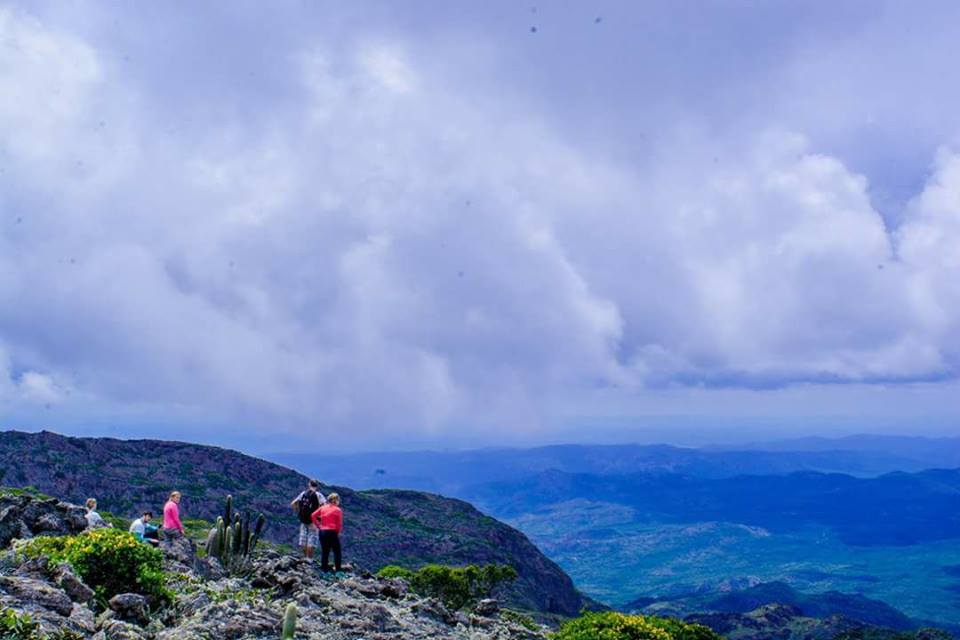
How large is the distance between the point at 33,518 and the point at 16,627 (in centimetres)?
1577

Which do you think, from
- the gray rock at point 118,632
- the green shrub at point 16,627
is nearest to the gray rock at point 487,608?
the gray rock at point 118,632

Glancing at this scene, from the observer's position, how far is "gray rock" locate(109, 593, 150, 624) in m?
17.2

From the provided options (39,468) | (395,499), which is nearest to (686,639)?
(39,468)

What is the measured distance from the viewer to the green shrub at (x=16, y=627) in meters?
13.3

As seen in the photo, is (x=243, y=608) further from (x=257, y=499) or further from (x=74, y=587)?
(x=257, y=499)

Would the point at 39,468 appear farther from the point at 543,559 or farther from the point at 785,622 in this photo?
the point at 785,622

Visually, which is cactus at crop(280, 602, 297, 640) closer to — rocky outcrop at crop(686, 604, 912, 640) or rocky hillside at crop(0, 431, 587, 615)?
rocky hillside at crop(0, 431, 587, 615)

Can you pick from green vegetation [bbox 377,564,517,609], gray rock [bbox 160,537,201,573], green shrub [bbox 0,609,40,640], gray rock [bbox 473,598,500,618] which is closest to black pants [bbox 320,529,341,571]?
gray rock [bbox 160,537,201,573]

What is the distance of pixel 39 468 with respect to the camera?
4700 inches

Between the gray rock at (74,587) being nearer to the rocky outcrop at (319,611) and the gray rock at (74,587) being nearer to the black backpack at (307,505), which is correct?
the rocky outcrop at (319,611)

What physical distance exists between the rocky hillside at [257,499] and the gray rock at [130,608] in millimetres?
102269

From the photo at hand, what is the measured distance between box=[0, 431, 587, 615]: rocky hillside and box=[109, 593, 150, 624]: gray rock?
102m

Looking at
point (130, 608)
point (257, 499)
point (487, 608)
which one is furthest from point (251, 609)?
point (257, 499)

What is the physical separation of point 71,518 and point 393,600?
12.6 m
